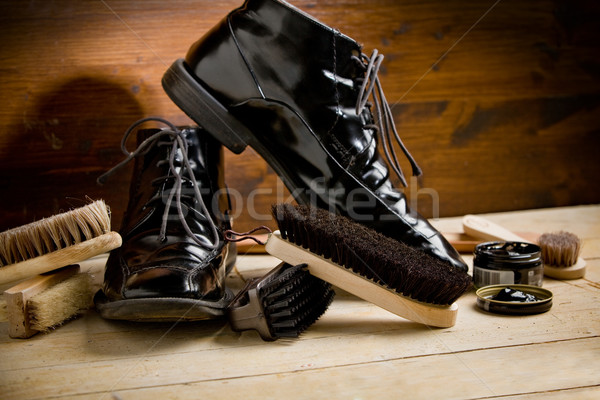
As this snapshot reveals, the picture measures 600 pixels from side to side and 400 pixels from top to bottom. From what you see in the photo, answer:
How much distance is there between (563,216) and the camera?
168 cm

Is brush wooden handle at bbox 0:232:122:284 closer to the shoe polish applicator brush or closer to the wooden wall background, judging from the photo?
the wooden wall background

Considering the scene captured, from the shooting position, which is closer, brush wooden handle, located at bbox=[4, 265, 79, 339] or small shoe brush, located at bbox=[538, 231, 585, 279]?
brush wooden handle, located at bbox=[4, 265, 79, 339]

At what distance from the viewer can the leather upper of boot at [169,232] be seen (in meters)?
0.83

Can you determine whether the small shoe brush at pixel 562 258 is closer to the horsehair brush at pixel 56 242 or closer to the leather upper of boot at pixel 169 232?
the leather upper of boot at pixel 169 232

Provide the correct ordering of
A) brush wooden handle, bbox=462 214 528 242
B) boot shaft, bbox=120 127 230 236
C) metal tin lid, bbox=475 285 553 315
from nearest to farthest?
metal tin lid, bbox=475 285 553 315, boot shaft, bbox=120 127 230 236, brush wooden handle, bbox=462 214 528 242

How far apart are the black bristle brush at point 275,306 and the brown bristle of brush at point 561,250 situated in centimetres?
56

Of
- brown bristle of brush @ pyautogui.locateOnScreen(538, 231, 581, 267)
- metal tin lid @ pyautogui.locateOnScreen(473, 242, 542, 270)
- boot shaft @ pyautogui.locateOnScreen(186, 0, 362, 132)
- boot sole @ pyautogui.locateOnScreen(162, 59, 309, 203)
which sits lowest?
brown bristle of brush @ pyautogui.locateOnScreen(538, 231, 581, 267)

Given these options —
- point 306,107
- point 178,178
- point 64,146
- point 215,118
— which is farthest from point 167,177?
point 64,146

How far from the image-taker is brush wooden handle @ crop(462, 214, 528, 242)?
1.30 m

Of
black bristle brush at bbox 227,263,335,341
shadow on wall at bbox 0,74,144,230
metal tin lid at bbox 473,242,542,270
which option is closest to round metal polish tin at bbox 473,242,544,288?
metal tin lid at bbox 473,242,542,270

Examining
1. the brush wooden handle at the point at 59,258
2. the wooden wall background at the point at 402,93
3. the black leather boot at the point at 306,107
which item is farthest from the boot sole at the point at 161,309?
the wooden wall background at the point at 402,93

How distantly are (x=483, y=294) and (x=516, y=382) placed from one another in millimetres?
294

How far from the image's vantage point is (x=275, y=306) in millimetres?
802

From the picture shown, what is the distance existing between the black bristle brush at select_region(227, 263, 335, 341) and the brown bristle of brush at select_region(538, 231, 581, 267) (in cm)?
56
